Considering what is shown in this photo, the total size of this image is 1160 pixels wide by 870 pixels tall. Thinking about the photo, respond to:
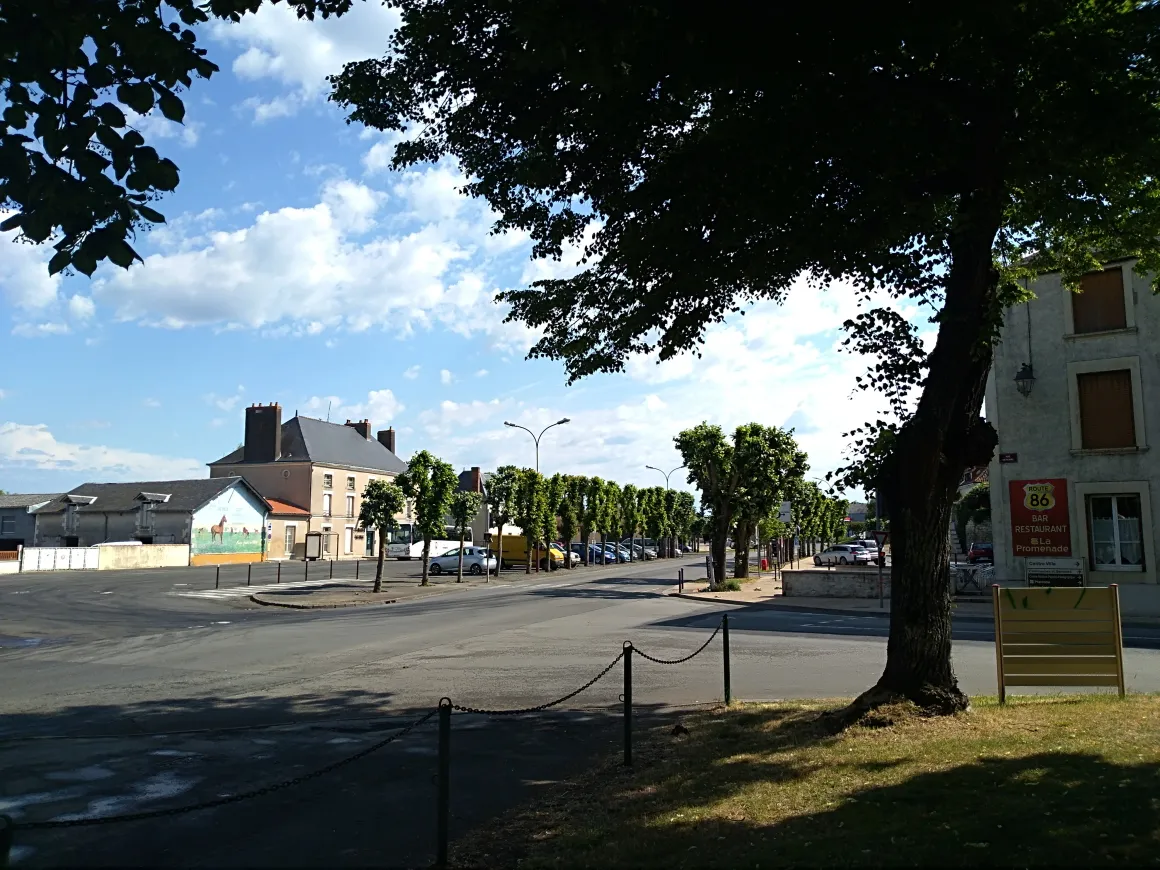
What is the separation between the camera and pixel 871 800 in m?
5.56

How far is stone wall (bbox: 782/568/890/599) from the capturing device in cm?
2970

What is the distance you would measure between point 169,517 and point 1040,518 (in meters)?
53.0

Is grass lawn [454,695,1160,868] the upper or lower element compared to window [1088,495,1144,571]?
lower

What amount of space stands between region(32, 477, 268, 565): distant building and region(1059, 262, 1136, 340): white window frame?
51202 mm

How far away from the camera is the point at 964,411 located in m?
8.45

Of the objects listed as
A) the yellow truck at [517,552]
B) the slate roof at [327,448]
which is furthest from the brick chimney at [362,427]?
the yellow truck at [517,552]

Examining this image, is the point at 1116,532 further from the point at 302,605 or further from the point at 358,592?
the point at 358,592

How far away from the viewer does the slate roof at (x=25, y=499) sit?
6622cm

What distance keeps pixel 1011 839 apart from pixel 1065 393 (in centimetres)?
2284

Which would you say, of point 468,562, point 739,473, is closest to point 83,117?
point 739,473

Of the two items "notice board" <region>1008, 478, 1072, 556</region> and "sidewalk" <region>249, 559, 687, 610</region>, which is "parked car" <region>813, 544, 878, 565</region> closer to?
"sidewalk" <region>249, 559, 687, 610</region>

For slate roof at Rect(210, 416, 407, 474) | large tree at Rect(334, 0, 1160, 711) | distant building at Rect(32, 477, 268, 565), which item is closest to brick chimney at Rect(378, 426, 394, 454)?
slate roof at Rect(210, 416, 407, 474)

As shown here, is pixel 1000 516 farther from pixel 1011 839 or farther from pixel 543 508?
pixel 543 508

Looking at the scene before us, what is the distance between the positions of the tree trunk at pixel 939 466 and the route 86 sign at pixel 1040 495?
1812cm
